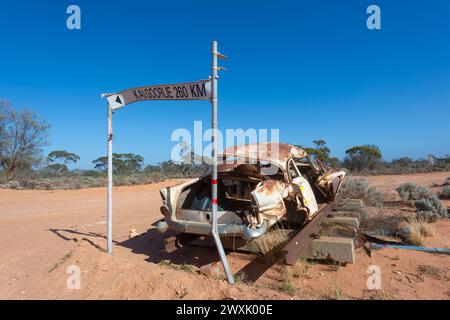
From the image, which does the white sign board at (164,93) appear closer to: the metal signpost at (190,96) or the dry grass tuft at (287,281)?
the metal signpost at (190,96)

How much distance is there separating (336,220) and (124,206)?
7721 mm

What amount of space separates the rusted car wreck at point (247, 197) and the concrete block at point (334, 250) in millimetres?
531

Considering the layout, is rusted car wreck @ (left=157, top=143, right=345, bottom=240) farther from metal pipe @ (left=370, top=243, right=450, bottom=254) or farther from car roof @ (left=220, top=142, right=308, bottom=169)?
metal pipe @ (left=370, top=243, right=450, bottom=254)

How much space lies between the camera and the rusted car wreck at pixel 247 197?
4.32 m

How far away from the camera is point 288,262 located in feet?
12.4

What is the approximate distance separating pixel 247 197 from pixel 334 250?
6.62ft

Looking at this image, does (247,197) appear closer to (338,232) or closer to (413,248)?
(338,232)

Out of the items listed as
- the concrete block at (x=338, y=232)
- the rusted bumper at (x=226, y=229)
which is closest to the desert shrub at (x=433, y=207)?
the concrete block at (x=338, y=232)

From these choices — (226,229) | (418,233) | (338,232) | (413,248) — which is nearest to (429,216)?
(418,233)

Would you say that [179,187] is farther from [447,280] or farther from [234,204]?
[447,280]

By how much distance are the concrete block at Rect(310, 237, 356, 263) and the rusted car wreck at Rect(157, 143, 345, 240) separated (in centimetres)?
53

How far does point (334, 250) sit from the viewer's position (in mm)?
4785

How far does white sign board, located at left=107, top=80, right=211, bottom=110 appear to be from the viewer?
405 centimetres

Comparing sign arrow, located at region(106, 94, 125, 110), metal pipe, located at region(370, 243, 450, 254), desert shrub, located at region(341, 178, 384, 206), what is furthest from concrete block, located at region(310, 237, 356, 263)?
desert shrub, located at region(341, 178, 384, 206)
